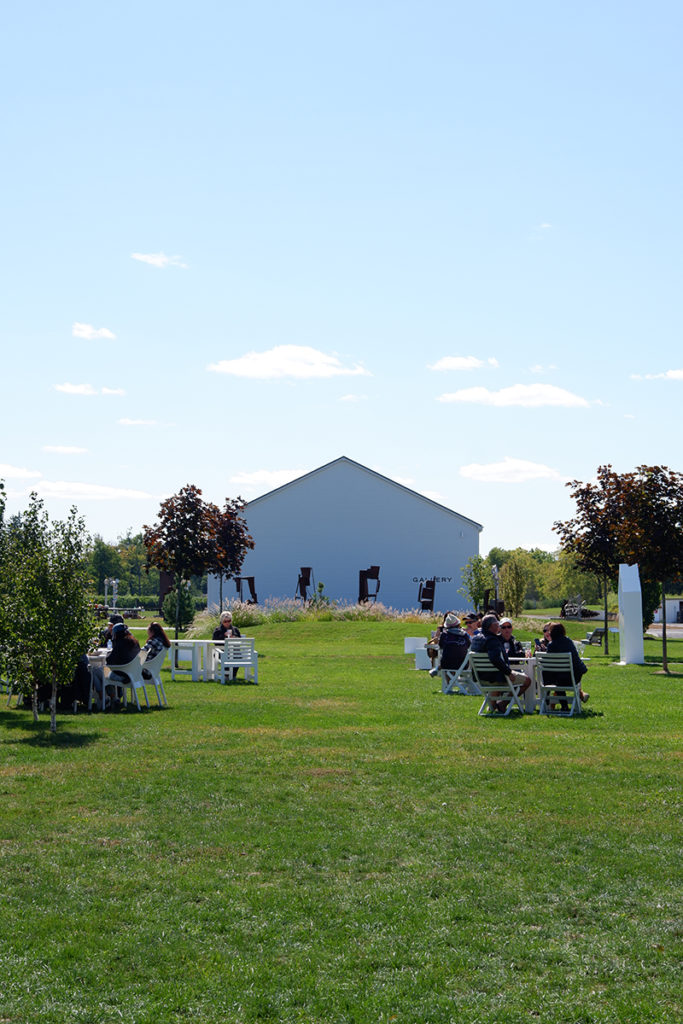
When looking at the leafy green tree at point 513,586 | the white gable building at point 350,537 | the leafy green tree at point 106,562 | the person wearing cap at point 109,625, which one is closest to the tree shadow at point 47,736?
the person wearing cap at point 109,625

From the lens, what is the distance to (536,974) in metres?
4.52

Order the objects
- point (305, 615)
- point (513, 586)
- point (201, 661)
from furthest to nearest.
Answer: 1. point (513, 586)
2. point (305, 615)
3. point (201, 661)

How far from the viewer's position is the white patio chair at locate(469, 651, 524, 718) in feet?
43.3

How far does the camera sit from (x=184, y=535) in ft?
89.6

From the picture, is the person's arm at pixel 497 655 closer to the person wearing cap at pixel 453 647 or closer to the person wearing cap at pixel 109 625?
the person wearing cap at pixel 453 647

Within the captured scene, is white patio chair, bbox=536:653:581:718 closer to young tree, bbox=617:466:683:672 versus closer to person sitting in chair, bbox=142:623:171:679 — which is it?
person sitting in chair, bbox=142:623:171:679

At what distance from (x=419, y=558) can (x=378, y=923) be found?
162 feet

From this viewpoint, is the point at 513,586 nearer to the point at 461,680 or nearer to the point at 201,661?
the point at 201,661

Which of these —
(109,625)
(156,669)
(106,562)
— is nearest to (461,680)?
(156,669)

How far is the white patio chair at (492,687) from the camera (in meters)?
13.2

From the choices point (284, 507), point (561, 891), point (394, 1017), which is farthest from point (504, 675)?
point (284, 507)

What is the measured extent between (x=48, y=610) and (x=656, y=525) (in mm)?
13997

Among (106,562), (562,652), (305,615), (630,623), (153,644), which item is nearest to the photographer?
(562,652)

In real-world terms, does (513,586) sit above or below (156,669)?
above
